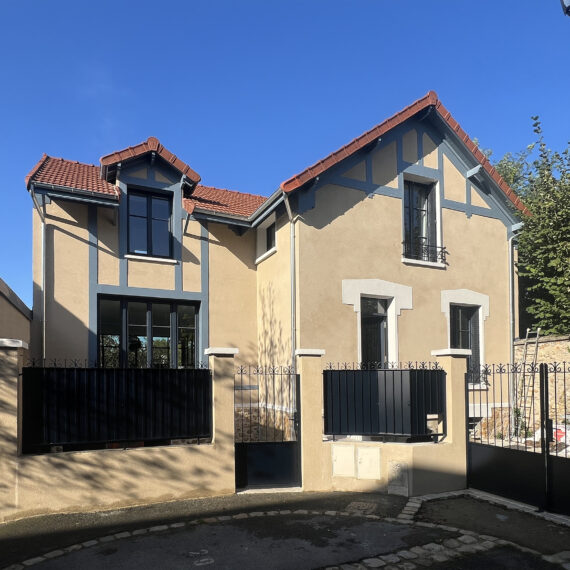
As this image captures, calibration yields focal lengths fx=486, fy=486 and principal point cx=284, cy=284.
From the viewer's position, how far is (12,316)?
8852mm

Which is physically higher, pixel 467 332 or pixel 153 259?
pixel 153 259

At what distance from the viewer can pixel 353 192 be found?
11.1m

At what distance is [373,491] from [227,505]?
2.38m

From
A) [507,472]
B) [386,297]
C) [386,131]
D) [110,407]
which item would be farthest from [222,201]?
[507,472]

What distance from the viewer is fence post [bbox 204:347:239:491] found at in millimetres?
7625

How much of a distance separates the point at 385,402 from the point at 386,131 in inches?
250

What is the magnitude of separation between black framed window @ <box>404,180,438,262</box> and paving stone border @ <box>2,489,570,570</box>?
6230 mm

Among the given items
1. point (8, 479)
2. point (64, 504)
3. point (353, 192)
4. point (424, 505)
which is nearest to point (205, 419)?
point (64, 504)

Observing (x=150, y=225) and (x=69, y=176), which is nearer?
(x=69, y=176)

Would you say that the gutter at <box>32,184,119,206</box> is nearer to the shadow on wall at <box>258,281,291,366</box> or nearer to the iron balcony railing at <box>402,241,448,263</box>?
the shadow on wall at <box>258,281,291,366</box>

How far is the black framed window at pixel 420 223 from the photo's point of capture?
12.0 meters

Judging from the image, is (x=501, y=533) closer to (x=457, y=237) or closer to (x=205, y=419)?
(x=205, y=419)

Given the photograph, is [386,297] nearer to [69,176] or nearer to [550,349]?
[550,349]

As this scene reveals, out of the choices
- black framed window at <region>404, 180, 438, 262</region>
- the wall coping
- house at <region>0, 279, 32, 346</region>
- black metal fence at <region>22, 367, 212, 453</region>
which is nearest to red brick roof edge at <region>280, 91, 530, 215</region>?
black framed window at <region>404, 180, 438, 262</region>
